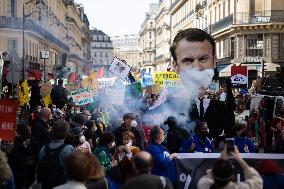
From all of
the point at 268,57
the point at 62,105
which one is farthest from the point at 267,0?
the point at 62,105

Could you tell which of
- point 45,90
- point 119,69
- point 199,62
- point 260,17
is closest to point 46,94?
point 45,90

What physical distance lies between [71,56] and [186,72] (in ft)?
282

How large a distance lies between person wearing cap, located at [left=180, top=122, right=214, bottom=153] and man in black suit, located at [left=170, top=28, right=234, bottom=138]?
278 centimetres

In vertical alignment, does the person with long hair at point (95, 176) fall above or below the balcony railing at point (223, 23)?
below

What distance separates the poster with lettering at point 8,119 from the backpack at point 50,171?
2.18 ft

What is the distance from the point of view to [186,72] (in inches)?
526

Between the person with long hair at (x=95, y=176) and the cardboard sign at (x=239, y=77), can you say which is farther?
the cardboard sign at (x=239, y=77)

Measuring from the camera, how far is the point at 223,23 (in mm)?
50375

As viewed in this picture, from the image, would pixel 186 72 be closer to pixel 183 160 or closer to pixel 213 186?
pixel 183 160

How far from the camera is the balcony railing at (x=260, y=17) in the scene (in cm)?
4419

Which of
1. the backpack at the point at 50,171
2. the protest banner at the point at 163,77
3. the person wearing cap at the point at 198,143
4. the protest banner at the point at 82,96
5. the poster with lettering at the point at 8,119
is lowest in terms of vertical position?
the backpack at the point at 50,171

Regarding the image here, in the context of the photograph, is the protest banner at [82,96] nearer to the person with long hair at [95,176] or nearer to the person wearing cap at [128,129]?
the person wearing cap at [128,129]

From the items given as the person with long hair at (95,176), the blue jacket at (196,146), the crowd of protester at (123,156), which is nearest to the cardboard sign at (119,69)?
the crowd of protester at (123,156)

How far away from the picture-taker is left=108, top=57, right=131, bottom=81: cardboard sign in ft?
61.8
